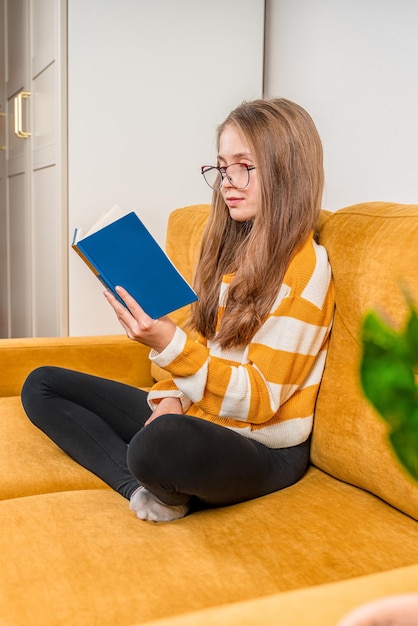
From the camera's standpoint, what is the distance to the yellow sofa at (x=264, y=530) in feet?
2.84

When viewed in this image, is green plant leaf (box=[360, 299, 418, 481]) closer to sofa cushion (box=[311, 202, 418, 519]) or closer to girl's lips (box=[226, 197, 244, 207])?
sofa cushion (box=[311, 202, 418, 519])

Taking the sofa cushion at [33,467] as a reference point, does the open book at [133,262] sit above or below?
above

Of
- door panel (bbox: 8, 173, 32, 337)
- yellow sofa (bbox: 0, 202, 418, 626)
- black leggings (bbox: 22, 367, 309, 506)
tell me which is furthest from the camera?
door panel (bbox: 8, 173, 32, 337)

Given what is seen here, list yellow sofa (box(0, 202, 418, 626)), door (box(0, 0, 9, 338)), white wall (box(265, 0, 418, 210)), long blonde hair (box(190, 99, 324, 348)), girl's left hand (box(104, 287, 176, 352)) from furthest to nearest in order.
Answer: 1. door (box(0, 0, 9, 338))
2. white wall (box(265, 0, 418, 210))
3. long blonde hair (box(190, 99, 324, 348))
4. girl's left hand (box(104, 287, 176, 352))
5. yellow sofa (box(0, 202, 418, 626))

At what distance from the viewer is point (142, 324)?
4.19 feet

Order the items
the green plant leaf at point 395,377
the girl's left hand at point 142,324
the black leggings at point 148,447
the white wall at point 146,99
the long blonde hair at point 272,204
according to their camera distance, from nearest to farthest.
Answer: the green plant leaf at point 395,377
the black leggings at point 148,447
the girl's left hand at point 142,324
the long blonde hair at point 272,204
the white wall at point 146,99

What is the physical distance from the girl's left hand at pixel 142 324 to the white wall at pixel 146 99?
124 cm

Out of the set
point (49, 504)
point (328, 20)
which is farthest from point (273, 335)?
point (328, 20)

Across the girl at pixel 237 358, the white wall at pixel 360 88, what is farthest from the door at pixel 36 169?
the girl at pixel 237 358

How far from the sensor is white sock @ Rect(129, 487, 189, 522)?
1182mm

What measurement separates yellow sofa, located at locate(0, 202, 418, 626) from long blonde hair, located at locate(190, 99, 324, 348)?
0.08 meters

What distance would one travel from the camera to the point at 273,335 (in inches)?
52.5

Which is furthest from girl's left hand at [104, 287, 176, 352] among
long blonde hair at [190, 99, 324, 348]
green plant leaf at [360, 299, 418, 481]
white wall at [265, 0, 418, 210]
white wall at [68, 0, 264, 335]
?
white wall at [68, 0, 264, 335]

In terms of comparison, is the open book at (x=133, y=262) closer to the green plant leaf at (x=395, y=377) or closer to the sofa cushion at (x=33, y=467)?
the sofa cushion at (x=33, y=467)
